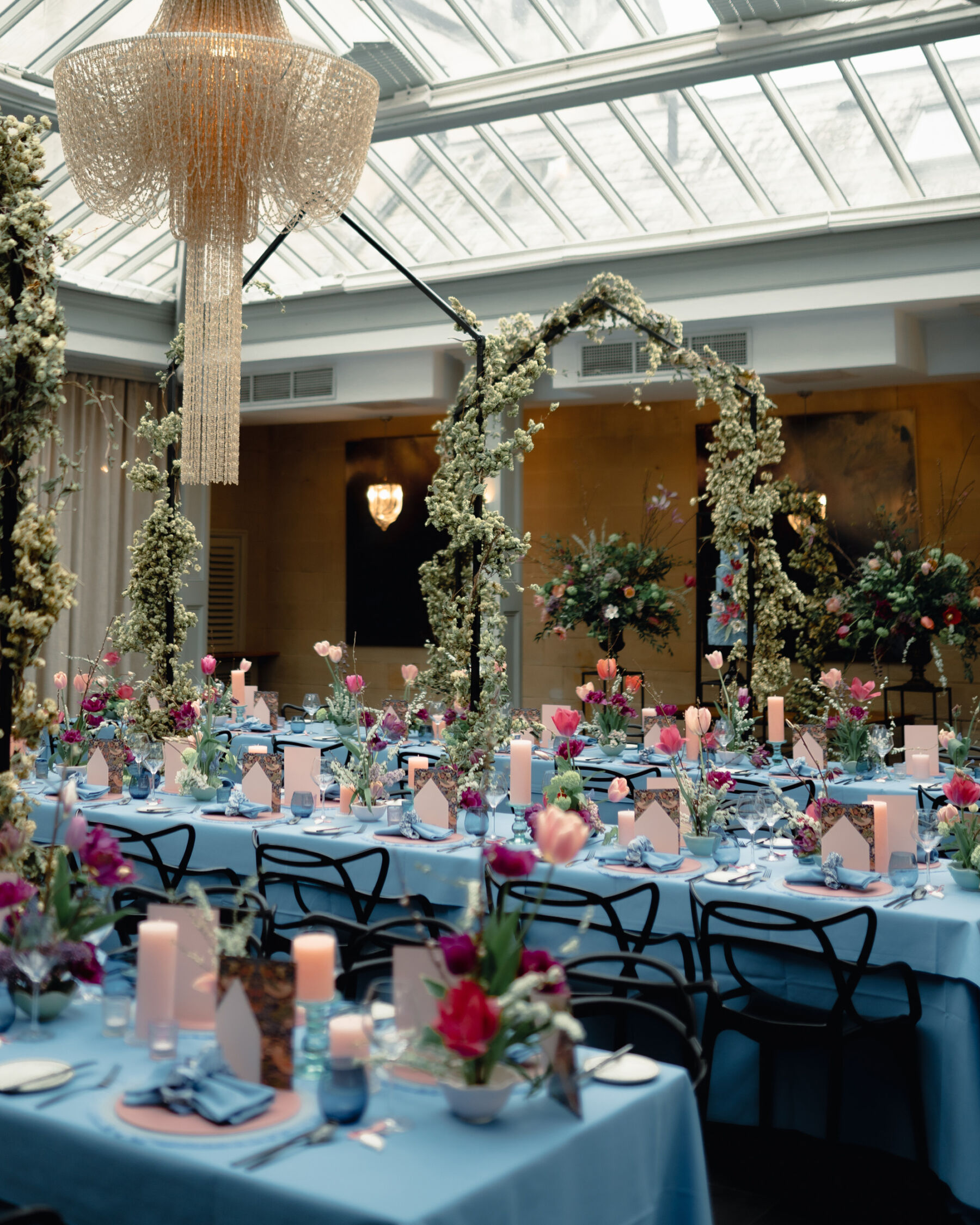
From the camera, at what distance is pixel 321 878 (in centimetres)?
485

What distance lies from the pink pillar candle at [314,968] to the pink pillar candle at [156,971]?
1.13ft

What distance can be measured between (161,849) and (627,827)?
199 centimetres

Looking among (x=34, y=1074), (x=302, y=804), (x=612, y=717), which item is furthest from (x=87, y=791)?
(x=34, y=1074)

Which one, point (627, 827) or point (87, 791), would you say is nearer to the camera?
point (627, 827)

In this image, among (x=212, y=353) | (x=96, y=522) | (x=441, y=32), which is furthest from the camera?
(x=96, y=522)

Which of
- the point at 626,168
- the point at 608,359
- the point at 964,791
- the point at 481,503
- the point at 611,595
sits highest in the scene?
the point at 626,168

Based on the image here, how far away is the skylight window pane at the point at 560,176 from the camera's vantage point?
29.9 feet

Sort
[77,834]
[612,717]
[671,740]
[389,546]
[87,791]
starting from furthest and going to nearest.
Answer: [389,546], [612,717], [87,791], [671,740], [77,834]

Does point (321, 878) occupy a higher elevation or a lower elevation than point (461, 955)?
lower

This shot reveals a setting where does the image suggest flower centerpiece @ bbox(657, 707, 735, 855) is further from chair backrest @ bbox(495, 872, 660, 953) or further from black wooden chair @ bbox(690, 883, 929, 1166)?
black wooden chair @ bbox(690, 883, 929, 1166)

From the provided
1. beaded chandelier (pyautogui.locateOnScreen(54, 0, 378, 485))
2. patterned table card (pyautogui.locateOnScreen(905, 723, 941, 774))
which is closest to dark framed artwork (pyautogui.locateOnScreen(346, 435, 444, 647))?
patterned table card (pyautogui.locateOnScreen(905, 723, 941, 774))

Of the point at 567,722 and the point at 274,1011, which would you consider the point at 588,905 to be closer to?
the point at 567,722

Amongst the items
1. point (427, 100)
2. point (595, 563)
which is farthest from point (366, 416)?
point (427, 100)

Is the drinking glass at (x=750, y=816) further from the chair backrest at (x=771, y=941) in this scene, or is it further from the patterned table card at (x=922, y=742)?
the patterned table card at (x=922, y=742)
